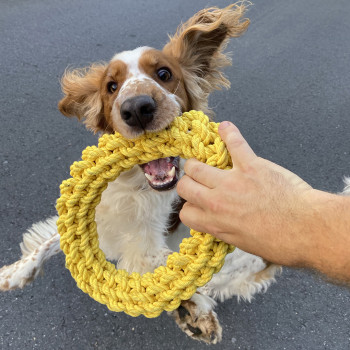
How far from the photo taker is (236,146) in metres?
1.31

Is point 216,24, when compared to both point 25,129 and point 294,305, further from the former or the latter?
point 25,129

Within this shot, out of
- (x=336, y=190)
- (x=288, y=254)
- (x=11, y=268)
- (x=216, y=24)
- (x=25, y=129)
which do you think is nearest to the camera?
(x=288, y=254)

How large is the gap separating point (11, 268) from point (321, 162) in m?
2.95

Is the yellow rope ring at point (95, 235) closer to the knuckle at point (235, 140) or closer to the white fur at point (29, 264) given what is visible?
the knuckle at point (235, 140)

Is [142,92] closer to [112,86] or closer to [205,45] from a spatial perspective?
[112,86]

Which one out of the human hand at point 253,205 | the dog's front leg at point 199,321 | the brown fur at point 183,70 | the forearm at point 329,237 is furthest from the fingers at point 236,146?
the dog's front leg at point 199,321

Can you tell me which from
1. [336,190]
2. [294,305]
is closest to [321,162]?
[336,190]

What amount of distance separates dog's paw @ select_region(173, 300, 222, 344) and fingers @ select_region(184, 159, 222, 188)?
1.32m

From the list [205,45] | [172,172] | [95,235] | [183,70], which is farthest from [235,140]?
[205,45]

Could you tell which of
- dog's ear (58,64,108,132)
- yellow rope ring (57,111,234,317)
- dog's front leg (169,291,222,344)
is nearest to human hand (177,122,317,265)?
yellow rope ring (57,111,234,317)

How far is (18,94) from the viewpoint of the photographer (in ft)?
13.2

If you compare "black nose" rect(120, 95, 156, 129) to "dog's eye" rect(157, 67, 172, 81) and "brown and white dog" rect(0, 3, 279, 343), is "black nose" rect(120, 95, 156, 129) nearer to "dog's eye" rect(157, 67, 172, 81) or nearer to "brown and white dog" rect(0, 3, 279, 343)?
"brown and white dog" rect(0, 3, 279, 343)

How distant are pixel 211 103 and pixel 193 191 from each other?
2940mm

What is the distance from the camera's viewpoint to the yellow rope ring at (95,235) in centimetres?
148
